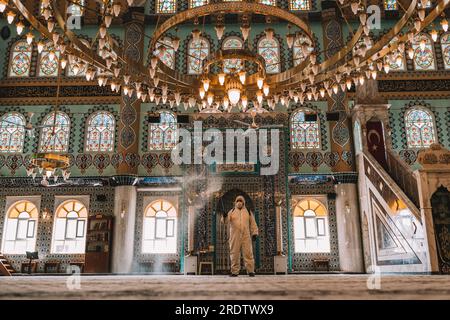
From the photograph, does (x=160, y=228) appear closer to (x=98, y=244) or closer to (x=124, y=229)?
(x=124, y=229)

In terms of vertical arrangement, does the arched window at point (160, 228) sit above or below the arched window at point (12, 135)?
below

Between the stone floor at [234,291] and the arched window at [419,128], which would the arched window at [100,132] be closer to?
the arched window at [419,128]

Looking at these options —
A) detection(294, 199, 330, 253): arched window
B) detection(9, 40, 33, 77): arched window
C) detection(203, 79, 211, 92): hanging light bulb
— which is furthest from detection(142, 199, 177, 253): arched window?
detection(203, 79, 211, 92): hanging light bulb

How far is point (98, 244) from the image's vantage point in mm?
11789

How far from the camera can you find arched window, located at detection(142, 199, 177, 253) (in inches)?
483

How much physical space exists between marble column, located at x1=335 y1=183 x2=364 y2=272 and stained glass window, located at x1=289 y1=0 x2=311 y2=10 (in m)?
6.61

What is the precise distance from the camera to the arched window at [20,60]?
44.6 feet

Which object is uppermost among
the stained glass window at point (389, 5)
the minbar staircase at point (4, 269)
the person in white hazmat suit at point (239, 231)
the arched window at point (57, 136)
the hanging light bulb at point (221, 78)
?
the stained glass window at point (389, 5)

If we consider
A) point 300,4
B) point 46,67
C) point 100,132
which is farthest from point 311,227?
point 46,67

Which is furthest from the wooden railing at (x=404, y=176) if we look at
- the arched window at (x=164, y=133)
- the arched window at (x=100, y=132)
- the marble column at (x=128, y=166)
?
the arched window at (x=100, y=132)

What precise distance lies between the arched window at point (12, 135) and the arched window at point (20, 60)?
153cm

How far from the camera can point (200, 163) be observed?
12109 millimetres
